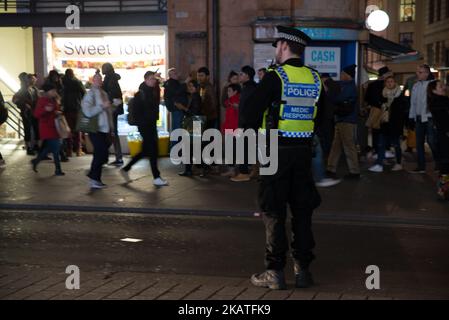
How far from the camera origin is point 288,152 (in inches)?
225

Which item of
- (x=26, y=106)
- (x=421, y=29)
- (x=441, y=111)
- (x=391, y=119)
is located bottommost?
(x=391, y=119)

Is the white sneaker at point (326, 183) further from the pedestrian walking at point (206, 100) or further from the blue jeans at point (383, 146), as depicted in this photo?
the pedestrian walking at point (206, 100)

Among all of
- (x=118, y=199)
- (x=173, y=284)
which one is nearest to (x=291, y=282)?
(x=173, y=284)

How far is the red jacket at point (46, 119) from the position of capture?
1249 cm

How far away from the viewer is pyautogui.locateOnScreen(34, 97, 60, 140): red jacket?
12.5 m

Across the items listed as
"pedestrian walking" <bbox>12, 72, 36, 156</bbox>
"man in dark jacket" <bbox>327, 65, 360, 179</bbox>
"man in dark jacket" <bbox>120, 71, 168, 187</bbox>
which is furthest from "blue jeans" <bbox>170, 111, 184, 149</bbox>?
"pedestrian walking" <bbox>12, 72, 36, 156</bbox>

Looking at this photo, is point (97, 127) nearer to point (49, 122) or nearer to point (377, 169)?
point (49, 122)

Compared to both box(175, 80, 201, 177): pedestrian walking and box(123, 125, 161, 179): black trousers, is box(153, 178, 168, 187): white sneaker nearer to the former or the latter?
box(123, 125, 161, 179): black trousers

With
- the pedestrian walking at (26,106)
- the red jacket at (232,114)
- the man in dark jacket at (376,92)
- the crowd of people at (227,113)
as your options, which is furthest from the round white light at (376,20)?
the pedestrian walking at (26,106)

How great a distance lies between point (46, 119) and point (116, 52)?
424cm

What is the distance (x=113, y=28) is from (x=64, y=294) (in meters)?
11.5

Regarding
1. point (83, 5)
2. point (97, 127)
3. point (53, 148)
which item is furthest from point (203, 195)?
point (83, 5)

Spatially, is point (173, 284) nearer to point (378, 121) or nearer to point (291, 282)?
point (291, 282)
